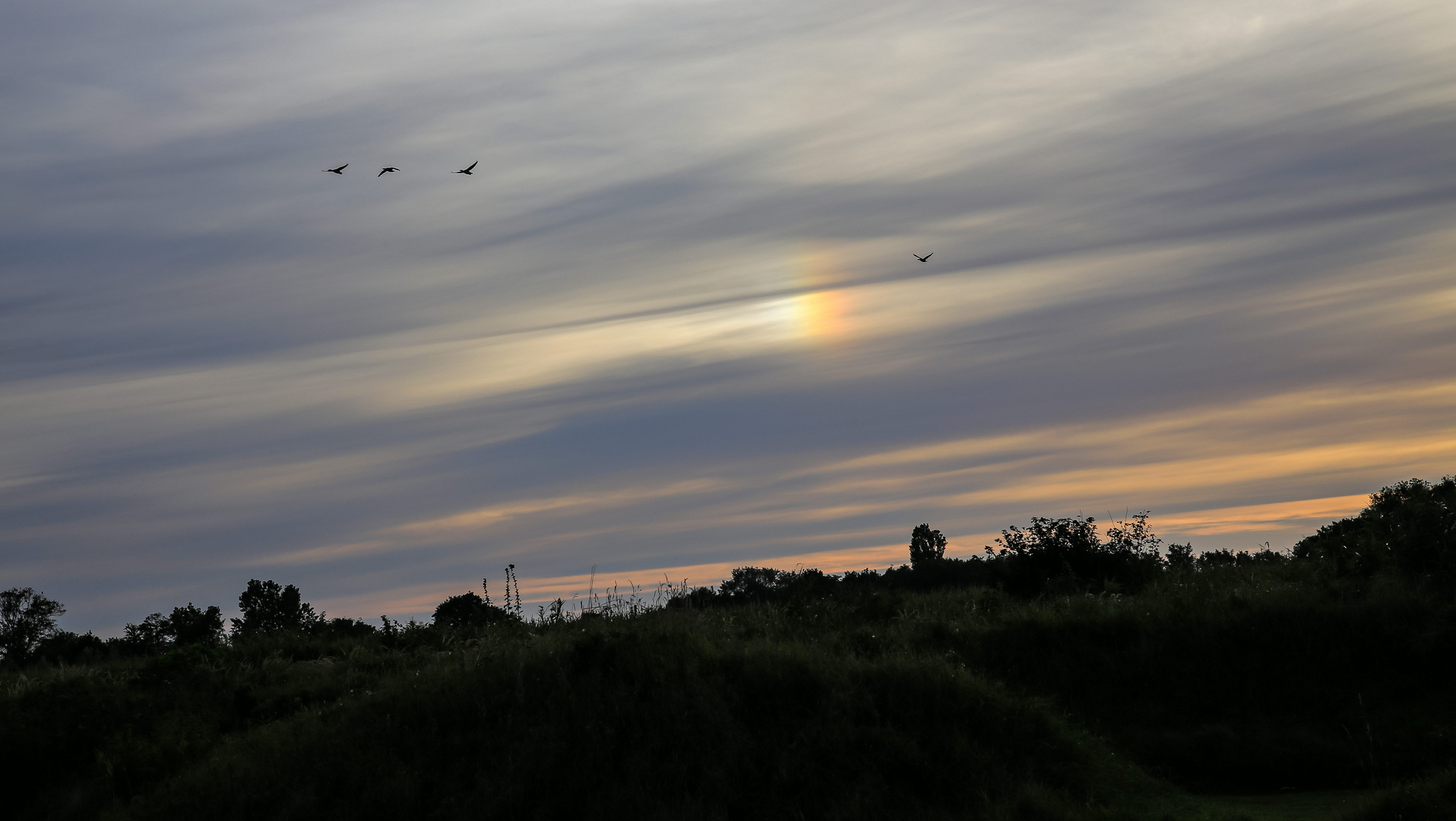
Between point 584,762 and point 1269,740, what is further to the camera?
point 1269,740

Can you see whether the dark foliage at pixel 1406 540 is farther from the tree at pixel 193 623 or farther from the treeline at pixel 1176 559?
the tree at pixel 193 623

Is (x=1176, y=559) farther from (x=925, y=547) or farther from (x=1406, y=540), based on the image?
(x=925, y=547)

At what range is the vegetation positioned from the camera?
1606 cm

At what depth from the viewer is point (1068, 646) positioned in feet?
68.8

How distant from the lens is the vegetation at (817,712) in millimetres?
16062

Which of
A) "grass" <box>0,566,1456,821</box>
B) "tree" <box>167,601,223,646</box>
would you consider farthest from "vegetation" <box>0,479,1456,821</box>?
"tree" <box>167,601,223,646</box>

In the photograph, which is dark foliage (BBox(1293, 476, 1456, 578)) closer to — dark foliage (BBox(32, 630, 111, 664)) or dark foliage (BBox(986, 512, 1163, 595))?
dark foliage (BBox(986, 512, 1163, 595))

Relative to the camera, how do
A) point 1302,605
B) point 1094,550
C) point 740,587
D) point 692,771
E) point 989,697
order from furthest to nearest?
point 740,587 < point 1094,550 < point 1302,605 < point 989,697 < point 692,771

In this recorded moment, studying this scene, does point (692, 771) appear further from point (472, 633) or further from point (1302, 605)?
point (1302, 605)

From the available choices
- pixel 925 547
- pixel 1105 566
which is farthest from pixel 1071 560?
pixel 925 547

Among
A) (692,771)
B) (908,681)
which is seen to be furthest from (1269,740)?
(692,771)

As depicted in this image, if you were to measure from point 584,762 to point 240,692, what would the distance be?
26.9ft

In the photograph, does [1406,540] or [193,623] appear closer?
[1406,540]

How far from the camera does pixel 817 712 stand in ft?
56.5
